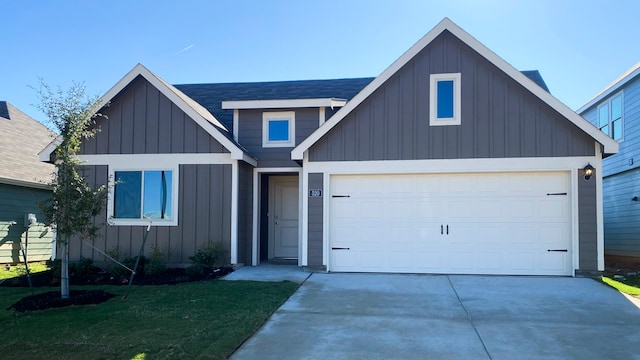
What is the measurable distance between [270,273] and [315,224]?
147 centimetres

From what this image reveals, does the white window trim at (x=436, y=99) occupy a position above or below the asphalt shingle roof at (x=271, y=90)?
below

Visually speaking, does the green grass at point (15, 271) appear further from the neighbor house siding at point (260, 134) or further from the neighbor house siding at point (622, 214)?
the neighbor house siding at point (622, 214)

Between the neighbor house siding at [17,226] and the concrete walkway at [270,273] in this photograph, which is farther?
the neighbor house siding at [17,226]

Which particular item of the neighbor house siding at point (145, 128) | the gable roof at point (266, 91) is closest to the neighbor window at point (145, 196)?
the neighbor house siding at point (145, 128)

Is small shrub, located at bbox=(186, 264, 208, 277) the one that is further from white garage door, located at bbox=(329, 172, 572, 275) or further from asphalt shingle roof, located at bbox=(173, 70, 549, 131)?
asphalt shingle roof, located at bbox=(173, 70, 549, 131)

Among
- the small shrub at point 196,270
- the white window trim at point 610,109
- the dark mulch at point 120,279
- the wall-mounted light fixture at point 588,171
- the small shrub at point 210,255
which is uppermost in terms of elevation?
the white window trim at point 610,109

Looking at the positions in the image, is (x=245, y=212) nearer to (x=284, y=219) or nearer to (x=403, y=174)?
(x=284, y=219)

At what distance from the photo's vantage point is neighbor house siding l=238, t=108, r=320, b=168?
39.2 feet

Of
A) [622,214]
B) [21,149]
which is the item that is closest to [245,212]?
[21,149]

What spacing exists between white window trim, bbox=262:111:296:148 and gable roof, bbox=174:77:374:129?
1.07m

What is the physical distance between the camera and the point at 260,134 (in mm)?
12180

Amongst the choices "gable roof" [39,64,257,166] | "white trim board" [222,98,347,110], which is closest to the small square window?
"white trim board" [222,98,347,110]

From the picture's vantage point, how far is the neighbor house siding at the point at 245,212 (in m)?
11.1

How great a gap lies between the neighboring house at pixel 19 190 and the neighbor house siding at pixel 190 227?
315 centimetres
